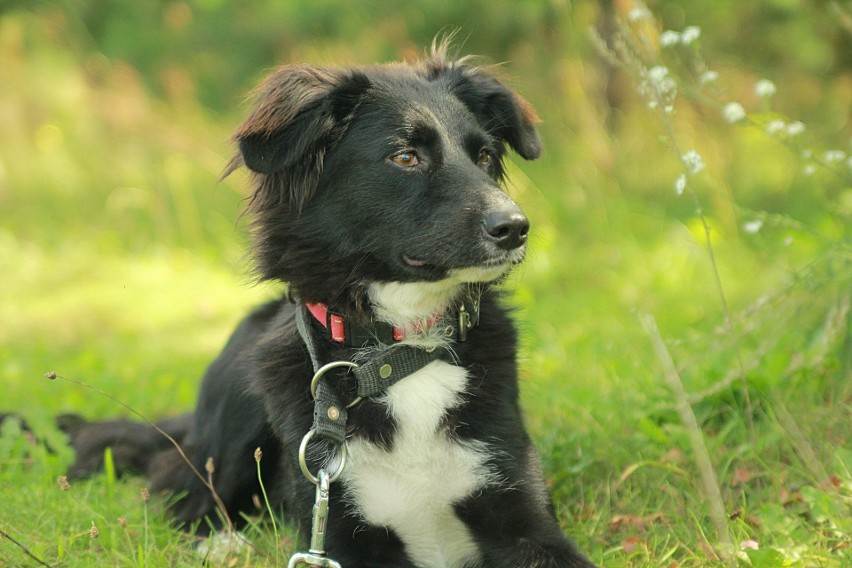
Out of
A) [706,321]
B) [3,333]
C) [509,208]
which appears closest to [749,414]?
[509,208]

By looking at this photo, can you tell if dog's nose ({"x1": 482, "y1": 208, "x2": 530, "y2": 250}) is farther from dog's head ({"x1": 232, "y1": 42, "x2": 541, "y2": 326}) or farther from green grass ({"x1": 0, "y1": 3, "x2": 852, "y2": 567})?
green grass ({"x1": 0, "y1": 3, "x2": 852, "y2": 567})

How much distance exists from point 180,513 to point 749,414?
7.25ft

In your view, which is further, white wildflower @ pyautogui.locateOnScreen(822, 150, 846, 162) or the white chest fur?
white wildflower @ pyautogui.locateOnScreen(822, 150, 846, 162)

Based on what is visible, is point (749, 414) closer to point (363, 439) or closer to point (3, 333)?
point (363, 439)

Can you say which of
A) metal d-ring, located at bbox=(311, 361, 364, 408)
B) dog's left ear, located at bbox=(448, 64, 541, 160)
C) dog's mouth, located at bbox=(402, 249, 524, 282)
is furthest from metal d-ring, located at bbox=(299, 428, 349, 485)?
dog's left ear, located at bbox=(448, 64, 541, 160)

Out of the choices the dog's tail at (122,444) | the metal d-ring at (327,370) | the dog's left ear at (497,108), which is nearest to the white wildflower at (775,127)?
the dog's left ear at (497,108)

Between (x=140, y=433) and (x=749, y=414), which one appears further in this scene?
(x=140, y=433)

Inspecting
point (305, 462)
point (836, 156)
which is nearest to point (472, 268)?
point (305, 462)

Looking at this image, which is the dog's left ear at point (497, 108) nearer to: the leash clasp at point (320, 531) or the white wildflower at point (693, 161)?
the white wildflower at point (693, 161)

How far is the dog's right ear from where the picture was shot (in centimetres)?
295

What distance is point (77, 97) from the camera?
9719 mm

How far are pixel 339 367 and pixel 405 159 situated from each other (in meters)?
0.70

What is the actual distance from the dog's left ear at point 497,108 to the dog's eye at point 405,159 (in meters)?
0.48

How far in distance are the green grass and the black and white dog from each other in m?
0.30
